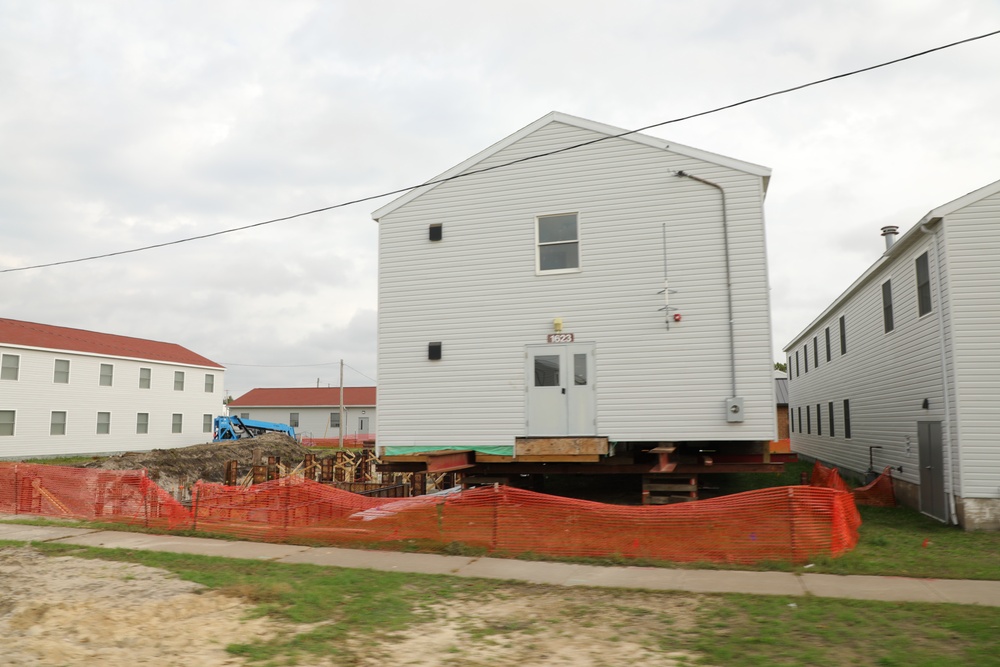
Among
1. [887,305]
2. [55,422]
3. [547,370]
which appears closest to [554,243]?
[547,370]

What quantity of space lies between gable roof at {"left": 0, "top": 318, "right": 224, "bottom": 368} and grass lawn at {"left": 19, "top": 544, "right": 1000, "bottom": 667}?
32631 millimetres

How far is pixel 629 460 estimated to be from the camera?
15.1 m

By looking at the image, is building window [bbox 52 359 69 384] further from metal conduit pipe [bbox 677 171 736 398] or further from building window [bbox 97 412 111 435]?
metal conduit pipe [bbox 677 171 736 398]

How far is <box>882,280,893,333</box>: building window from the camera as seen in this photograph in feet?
61.3

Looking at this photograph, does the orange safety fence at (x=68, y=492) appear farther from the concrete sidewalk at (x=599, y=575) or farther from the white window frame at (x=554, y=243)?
the white window frame at (x=554, y=243)

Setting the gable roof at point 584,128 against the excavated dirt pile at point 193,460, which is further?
the excavated dirt pile at point 193,460

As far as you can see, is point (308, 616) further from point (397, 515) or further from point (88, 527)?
Answer: point (88, 527)

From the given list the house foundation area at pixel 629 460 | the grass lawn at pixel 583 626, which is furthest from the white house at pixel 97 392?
the grass lawn at pixel 583 626

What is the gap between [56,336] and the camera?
37.9 m

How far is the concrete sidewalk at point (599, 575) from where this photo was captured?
28.2 ft

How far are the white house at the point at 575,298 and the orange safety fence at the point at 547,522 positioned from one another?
2.61 metres

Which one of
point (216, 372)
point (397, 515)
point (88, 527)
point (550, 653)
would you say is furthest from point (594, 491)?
point (216, 372)

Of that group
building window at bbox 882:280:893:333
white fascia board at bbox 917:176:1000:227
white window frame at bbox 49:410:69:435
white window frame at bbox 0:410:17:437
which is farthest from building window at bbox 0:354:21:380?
white fascia board at bbox 917:176:1000:227

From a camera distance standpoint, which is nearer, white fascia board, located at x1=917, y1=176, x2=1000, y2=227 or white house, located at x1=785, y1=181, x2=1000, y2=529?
white house, located at x1=785, y1=181, x2=1000, y2=529
